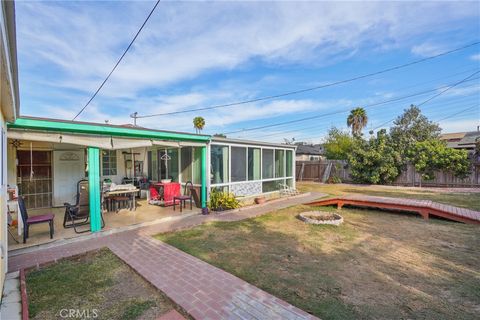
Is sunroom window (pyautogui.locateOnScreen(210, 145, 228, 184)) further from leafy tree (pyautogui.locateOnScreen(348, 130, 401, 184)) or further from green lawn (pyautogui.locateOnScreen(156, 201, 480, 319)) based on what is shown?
leafy tree (pyautogui.locateOnScreen(348, 130, 401, 184))

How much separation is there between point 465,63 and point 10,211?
21111 mm

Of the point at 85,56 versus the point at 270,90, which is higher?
the point at 270,90

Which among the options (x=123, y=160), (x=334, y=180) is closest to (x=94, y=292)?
(x=123, y=160)

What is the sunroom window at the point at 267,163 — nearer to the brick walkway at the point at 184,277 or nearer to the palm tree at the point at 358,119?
the brick walkway at the point at 184,277

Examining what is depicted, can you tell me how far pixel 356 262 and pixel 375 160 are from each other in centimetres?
1438

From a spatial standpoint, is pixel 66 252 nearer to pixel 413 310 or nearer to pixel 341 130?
pixel 413 310

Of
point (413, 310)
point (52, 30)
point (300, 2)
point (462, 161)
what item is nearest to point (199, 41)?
point (300, 2)

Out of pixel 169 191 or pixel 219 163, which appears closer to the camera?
pixel 219 163

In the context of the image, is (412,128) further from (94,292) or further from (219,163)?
(94,292)

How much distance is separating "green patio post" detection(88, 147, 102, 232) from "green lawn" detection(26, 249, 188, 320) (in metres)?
1.44

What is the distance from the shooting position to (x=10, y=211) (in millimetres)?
5965

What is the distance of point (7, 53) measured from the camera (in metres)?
1.93

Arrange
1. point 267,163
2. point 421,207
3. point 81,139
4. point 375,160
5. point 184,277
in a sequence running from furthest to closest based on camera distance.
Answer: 1. point 375,160
2. point 267,163
3. point 421,207
4. point 81,139
5. point 184,277

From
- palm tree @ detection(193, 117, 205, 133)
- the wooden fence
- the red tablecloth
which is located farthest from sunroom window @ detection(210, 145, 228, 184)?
palm tree @ detection(193, 117, 205, 133)
